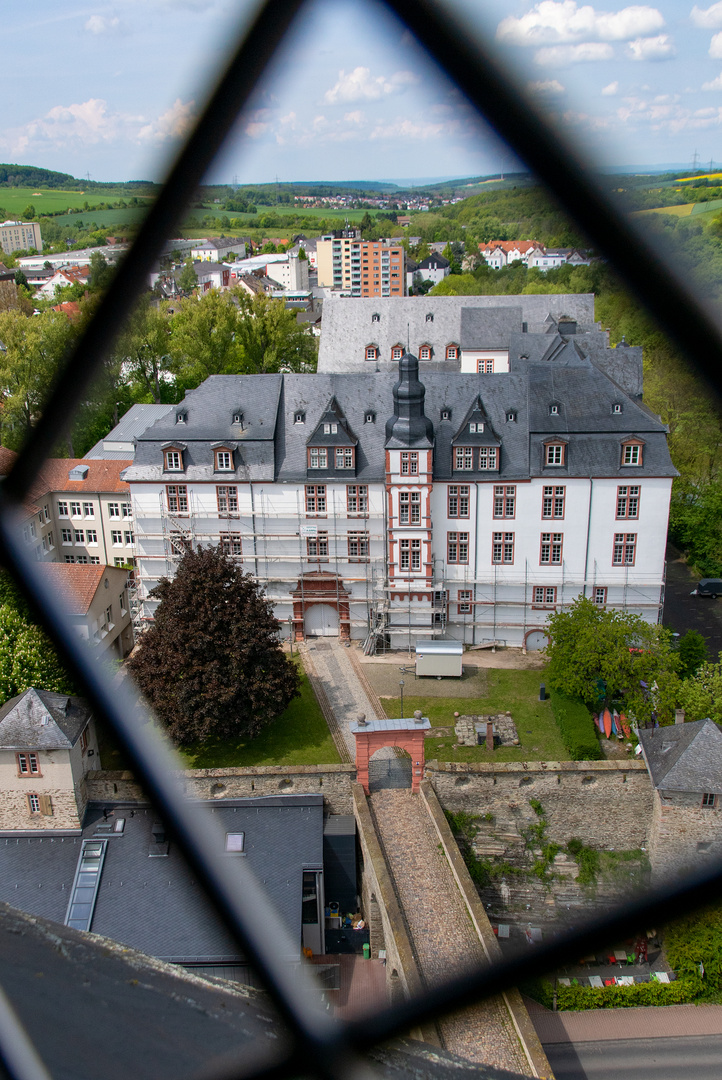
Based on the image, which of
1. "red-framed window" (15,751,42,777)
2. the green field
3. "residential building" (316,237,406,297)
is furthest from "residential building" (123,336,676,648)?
"residential building" (316,237,406,297)

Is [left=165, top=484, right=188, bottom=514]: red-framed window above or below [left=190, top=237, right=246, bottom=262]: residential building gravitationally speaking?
below

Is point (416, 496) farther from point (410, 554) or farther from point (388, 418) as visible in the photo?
point (388, 418)

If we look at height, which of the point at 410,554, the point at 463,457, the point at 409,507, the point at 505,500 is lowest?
the point at 410,554

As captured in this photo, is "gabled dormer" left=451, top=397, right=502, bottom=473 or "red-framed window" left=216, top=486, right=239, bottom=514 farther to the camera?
"red-framed window" left=216, top=486, right=239, bottom=514

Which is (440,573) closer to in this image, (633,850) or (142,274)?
(633,850)

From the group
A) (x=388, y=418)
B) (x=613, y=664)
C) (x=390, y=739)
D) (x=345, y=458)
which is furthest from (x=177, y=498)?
(x=613, y=664)

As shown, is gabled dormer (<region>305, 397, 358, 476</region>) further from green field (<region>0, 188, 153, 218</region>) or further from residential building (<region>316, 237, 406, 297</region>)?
residential building (<region>316, 237, 406, 297</region>)

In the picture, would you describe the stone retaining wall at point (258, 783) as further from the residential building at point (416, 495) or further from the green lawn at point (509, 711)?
the residential building at point (416, 495)

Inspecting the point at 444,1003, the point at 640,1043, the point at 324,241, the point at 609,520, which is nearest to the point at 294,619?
the point at 609,520
